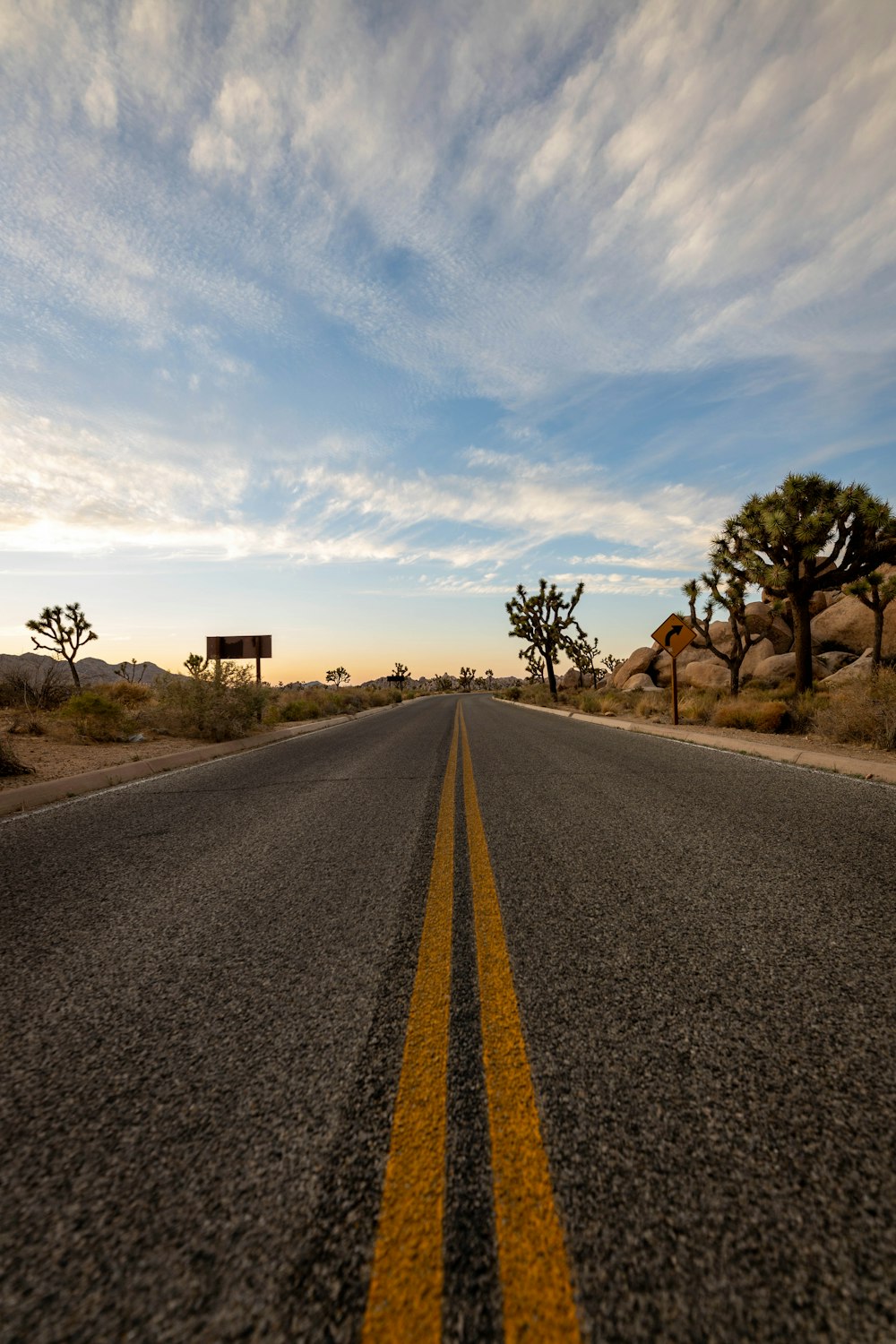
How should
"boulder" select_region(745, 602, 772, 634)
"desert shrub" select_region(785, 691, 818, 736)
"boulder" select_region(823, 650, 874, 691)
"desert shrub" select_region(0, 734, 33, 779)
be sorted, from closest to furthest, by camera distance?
"desert shrub" select_region(0, 734, 33, 779) < "desert shrub" select_region(785, 691, 818, 736) < "boulder" select_region(823, 650, 874, 691) < "boulder" select_region(745, 602, 772, 634)

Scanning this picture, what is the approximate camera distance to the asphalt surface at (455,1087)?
115 centimetres

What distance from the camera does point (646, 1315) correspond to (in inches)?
42.9

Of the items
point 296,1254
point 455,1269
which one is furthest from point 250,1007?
point 455,1269

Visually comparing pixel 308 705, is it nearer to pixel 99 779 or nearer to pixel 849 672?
pixel 99 779

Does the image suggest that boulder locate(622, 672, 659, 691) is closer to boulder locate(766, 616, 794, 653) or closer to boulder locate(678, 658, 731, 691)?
boulder locate(678, 658, 731, 691)

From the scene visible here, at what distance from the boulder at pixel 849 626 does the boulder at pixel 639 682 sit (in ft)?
41.3

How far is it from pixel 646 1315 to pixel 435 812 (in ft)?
15.3

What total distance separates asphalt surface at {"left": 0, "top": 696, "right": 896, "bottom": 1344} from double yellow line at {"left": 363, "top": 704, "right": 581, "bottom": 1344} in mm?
31

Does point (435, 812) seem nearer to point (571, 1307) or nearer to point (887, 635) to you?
point (571, 1307)

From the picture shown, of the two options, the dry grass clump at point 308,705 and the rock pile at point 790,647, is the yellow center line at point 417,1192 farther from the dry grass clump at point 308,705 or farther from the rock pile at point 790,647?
the rock pile at point 790,647

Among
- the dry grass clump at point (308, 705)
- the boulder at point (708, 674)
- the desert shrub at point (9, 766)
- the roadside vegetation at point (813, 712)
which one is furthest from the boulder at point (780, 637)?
the desert shrub at point (9, 766)

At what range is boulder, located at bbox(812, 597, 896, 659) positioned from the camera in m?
27.4

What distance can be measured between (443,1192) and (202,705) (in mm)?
14038

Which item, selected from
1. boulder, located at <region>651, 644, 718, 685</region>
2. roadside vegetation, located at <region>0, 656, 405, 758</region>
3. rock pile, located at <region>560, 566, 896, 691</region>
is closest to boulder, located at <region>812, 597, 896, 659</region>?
rock pile, located at <region>560, 566, 896, 691</region>
